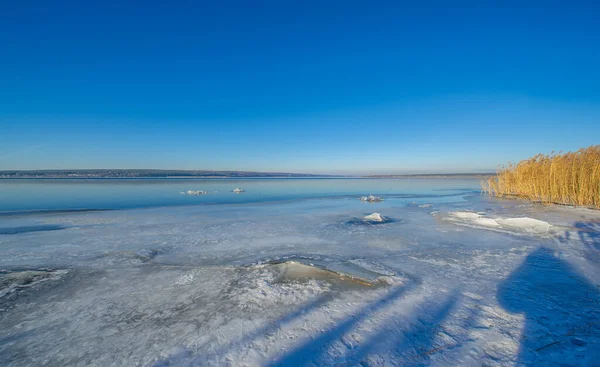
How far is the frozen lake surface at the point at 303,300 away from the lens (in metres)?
1.69

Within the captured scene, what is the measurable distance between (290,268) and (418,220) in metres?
4.77

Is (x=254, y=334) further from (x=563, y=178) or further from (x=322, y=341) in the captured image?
(x=563, y=178)

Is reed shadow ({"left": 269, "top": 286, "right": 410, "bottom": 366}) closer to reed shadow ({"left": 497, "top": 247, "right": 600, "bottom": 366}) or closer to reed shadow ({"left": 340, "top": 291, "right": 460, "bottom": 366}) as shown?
reed shadow ({"left": 340, "top": 291, "right": 460, "bottom": 366})

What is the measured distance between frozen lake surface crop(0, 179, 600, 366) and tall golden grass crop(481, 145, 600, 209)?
5.28 meters

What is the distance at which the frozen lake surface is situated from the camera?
1.69 meters

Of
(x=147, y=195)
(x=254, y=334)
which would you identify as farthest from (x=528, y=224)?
(x=147, y=195)

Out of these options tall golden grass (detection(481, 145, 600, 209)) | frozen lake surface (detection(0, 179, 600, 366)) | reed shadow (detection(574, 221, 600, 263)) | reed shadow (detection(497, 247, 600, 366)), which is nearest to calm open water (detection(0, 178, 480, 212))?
tall golden grass (detection(481, 145, 600, 209))

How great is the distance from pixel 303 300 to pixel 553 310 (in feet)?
6.67

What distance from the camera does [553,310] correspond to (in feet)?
7.11

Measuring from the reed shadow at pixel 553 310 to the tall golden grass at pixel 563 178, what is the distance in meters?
7.80

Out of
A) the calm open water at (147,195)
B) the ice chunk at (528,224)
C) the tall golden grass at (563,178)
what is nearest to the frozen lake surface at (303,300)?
the ice chunk at (528,224)

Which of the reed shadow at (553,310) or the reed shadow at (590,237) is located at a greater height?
the reed shadow at (553,310)

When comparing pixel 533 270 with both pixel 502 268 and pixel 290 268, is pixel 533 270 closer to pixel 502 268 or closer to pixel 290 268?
pixel 502 268

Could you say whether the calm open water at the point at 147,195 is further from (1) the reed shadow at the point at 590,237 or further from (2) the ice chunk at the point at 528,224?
(2) the ice chunk at the point at 528,224
